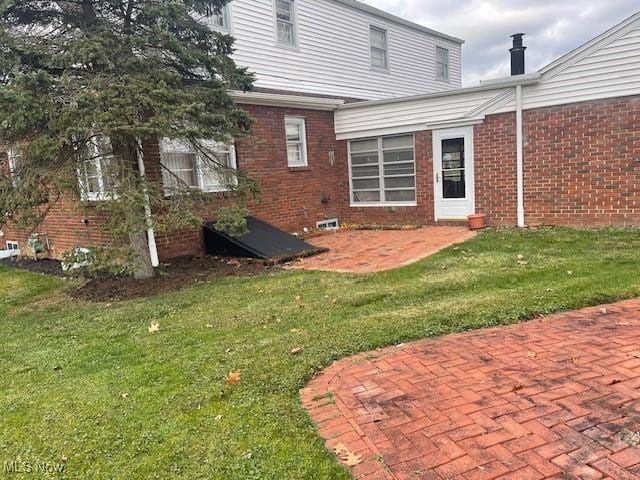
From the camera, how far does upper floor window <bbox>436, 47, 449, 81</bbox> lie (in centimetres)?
1856

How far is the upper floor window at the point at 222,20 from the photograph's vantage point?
→ 37.2 ft

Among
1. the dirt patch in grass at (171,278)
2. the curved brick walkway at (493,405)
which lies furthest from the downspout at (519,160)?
the curved brick walkway at (493,405)

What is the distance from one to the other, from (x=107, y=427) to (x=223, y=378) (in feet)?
2.67

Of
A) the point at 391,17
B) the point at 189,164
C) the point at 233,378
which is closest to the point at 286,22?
the point at 391,17

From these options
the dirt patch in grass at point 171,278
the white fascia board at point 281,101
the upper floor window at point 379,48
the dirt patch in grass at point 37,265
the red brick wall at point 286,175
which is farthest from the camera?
the upper floor window at point 379,48

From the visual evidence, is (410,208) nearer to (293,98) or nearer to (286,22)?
(293,98)

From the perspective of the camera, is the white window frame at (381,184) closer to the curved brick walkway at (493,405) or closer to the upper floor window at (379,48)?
the upper floor window at (379,48)

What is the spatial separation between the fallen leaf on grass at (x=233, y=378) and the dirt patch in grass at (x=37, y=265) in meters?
6.24

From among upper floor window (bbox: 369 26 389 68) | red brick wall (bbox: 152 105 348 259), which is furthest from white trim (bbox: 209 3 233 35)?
upper floor window (bbox: 369 26 389 68)

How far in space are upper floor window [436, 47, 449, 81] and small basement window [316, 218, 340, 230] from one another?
9.12 metres

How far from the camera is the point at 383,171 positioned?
12125 mm

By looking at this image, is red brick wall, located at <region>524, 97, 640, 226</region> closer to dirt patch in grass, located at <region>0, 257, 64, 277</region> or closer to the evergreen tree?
the evergreen tree

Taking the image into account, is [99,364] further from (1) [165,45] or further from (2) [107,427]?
(1) [165,45]

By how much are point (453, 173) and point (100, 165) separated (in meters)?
7.51
